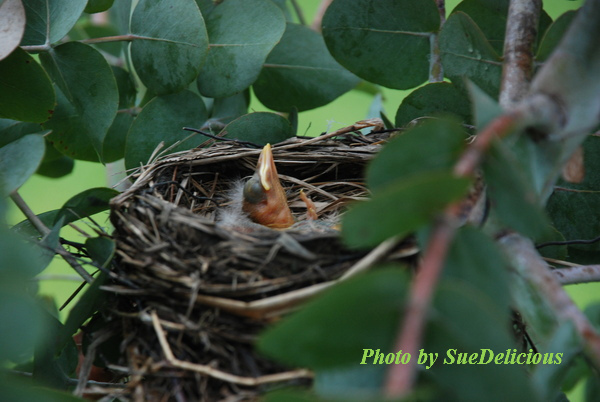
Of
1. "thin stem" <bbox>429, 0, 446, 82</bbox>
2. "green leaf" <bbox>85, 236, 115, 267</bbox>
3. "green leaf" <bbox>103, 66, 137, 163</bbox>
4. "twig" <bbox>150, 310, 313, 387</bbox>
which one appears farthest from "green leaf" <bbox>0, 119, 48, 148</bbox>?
"thin stem" <bbox>429, 0, 446, 82</bbox>

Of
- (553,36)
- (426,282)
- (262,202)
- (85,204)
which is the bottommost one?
(262,202)

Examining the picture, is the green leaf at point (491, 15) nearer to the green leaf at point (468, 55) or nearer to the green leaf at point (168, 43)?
the green leaf at point (468, 55)

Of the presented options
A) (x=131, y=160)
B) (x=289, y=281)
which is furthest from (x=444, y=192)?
(x=131, y=160)

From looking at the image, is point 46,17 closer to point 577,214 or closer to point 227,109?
point 227,109

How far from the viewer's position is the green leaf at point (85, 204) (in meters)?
0.91

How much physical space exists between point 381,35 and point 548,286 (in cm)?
71

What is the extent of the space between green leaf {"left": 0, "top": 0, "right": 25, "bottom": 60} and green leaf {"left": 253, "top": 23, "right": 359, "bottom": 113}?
23.6 inches

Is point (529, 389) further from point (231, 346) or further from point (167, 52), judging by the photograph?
point (167, 52)

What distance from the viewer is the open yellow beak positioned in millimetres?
1210

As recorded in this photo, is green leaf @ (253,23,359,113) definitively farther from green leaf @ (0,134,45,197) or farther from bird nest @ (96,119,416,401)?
green leaf @ (0,134,45,197)

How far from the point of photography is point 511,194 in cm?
51

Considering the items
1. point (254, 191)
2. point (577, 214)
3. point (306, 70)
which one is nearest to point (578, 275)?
point (577, 214)

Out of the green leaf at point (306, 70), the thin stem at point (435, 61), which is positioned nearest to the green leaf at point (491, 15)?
the thin stem at point (435, 61)

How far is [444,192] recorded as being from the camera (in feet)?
1.39
